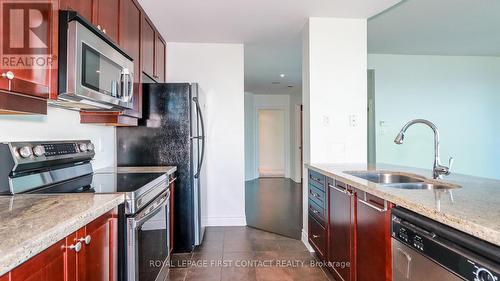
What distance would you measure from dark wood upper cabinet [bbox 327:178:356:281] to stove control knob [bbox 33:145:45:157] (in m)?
1.81

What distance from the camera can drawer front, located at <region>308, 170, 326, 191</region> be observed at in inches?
89.2

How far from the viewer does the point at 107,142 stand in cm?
250

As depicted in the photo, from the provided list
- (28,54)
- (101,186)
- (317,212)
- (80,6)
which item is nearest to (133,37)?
(80,6)

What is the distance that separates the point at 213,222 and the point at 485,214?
9.87 ft

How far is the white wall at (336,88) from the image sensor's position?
2.73m

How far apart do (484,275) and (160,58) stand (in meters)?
3.24

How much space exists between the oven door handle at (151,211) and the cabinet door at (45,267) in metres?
0.52

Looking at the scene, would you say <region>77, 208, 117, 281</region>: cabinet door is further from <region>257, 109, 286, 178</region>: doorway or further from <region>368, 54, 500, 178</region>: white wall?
<region>257, 109, 286, 178</region>: doorway

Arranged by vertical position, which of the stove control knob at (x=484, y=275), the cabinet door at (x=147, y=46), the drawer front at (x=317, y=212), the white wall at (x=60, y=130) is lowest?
the drawer front at (x=317, y=212)

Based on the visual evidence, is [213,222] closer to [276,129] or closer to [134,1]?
[134,1]

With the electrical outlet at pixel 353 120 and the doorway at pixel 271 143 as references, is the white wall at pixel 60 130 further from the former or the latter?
the doorway at pixel 271 143

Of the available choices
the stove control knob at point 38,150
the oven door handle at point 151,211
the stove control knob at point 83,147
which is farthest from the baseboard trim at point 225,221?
the stove control knob at point 38,150

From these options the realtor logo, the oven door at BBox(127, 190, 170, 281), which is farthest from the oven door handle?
the realtor logo

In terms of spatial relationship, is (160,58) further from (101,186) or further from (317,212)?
(317,212)
